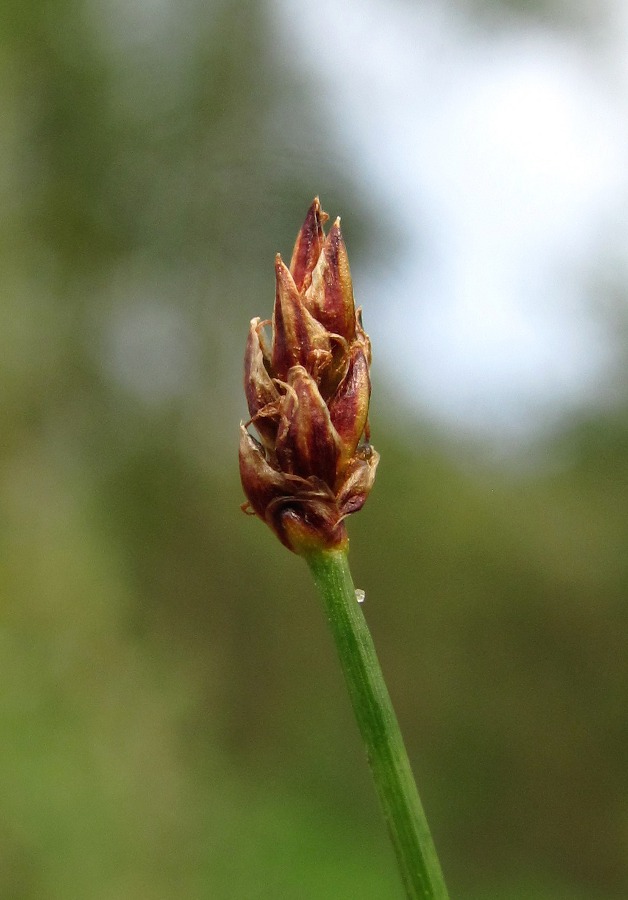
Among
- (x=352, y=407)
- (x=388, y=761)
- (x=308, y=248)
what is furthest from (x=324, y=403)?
(x=388, y=761)

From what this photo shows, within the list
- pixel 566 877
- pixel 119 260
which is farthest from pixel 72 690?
pixel 119 260

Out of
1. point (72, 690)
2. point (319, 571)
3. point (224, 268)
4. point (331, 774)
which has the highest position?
point (224, 268)

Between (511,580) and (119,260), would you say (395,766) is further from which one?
(119,260)

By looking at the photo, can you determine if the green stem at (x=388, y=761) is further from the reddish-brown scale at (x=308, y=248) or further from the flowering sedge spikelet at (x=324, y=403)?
the reddish-brown scale at (x=308, y=248)

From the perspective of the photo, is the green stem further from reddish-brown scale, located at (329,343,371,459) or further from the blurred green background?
the blurred green background

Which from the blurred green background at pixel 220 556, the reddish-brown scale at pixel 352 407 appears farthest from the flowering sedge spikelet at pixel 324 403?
the blurred green background at pixel 220 556

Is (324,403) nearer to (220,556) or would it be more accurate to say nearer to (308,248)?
(308,248)

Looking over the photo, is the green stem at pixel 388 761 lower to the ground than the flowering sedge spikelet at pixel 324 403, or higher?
lower
